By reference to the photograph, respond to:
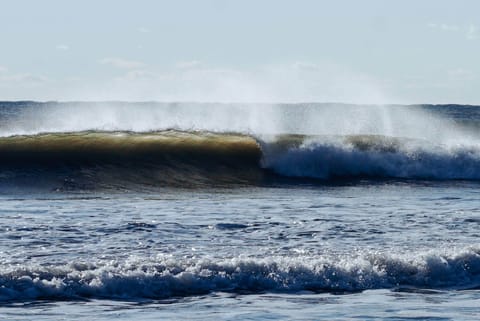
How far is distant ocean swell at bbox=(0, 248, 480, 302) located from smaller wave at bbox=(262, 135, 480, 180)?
1287cm

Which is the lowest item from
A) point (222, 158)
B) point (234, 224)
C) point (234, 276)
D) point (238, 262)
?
point (234, 276)

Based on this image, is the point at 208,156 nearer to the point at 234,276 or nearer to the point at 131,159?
the point at 131,159

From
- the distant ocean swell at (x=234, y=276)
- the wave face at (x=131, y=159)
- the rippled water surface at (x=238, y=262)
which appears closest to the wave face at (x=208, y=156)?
the wave face at (x=131, y=159)

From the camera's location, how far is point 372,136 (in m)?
29.2

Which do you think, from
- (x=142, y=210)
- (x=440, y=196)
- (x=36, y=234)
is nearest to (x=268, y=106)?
(x=440, y=196)

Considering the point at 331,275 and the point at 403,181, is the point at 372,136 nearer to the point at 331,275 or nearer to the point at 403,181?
the point at 403,181

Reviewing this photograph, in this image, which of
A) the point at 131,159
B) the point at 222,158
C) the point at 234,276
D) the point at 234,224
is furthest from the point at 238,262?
the point at 222,158

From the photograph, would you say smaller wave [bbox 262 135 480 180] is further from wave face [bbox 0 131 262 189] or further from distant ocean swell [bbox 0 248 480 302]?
distant ocean swell [bbox 0 248 480 302]

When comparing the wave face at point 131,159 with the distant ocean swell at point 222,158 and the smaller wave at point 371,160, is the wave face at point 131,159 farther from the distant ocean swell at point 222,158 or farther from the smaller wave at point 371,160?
the smaller wave at point 371,160

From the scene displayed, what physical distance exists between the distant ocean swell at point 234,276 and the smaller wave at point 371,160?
12865 mm

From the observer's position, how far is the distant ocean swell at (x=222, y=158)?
986 inches

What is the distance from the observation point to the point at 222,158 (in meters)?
27.3

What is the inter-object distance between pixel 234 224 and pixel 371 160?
1175 centimetres

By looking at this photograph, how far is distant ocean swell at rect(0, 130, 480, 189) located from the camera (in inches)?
986
